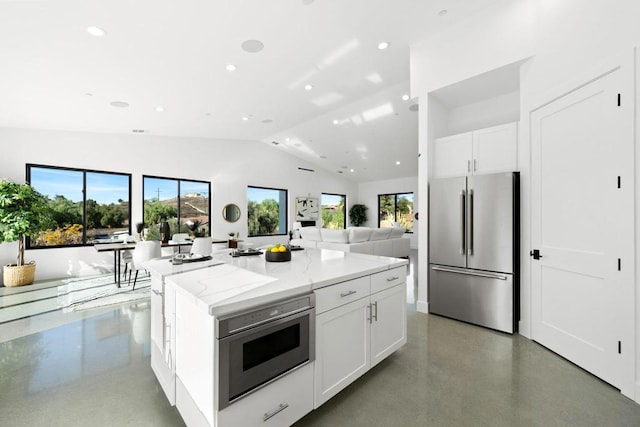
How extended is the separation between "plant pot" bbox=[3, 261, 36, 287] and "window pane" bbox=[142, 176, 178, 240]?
207 centimetres

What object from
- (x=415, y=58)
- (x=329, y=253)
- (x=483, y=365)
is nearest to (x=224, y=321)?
(x=329, y=253)

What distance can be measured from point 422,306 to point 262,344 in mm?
2792

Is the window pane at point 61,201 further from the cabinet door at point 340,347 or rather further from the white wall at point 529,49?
the white wall at point 529,49

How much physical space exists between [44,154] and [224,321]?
6.45m

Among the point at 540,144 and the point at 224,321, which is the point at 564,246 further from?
the point at 224,321

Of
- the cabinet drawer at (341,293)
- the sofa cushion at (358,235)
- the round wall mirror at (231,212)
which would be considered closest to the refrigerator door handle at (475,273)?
the cabinet drawer at (341,293)

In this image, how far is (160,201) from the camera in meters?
6.80

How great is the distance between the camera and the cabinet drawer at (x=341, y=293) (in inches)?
65.3

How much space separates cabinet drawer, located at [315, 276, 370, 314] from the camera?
1.66 m

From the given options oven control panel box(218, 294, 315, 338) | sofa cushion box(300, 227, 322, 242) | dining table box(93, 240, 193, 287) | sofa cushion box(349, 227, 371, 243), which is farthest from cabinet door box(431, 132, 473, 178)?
dining table box(93, 240, 193, 287)

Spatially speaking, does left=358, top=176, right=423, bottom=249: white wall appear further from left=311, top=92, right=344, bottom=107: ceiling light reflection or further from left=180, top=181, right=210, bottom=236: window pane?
left=180, top=181, right=210, bottom=236: window pane

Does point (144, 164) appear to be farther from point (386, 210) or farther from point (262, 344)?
point (386, 210)

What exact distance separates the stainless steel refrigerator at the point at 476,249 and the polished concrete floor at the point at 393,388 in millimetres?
392

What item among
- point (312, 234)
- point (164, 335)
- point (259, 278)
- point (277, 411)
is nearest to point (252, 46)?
point (259, 278)
